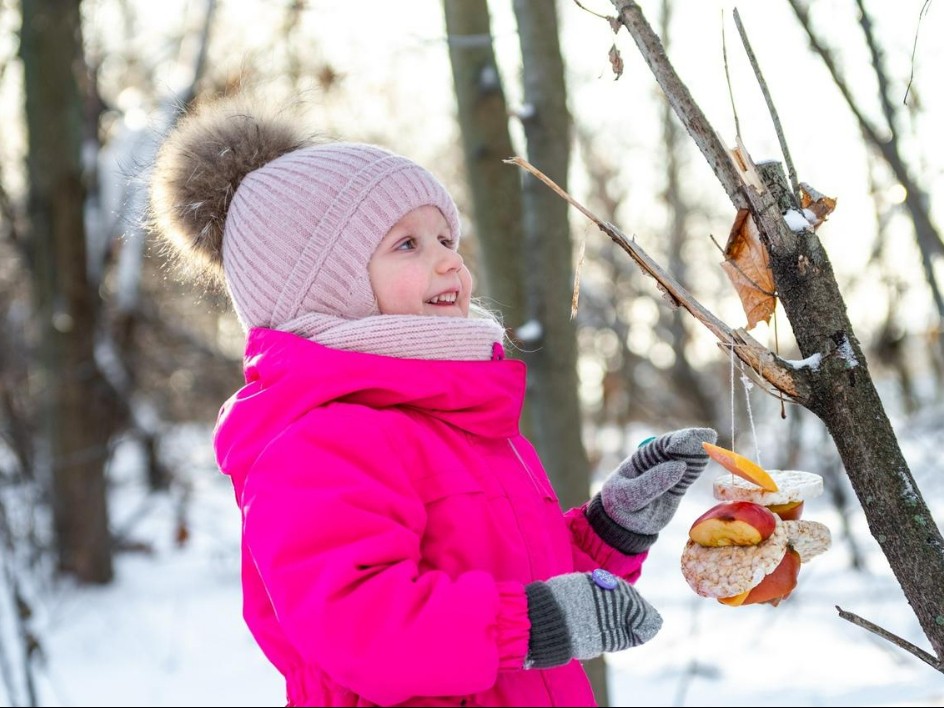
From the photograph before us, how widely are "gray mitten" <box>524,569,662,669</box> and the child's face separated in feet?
1.84

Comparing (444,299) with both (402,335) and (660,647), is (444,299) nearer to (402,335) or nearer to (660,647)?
(402,335)

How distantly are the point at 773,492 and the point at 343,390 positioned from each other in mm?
709

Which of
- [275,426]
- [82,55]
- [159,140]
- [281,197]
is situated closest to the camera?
[275,426]

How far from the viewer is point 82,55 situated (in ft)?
22.0

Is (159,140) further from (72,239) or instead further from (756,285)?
(72,239)

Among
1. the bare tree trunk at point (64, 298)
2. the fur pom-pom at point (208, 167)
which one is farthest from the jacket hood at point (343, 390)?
the bare tree trunk at point (64, 298)

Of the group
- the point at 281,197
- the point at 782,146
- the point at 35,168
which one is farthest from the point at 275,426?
the point at 35,168

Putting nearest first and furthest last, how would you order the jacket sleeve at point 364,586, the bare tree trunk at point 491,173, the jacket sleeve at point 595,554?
the jacket sleeve at point 364,586, the jacket sleeve at point 595,554, the bare tree trunk at point 491,173

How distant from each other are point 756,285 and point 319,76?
16.7ft

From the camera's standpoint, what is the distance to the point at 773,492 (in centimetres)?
152

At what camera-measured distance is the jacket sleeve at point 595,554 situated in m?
1.80

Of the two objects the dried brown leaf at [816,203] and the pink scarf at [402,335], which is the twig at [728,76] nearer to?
the dried brown leaf at [816,203]

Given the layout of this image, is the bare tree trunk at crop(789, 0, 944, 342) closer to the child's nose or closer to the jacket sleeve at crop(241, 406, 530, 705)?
the child's nose

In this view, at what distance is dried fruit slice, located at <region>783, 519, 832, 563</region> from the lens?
1582 mm
